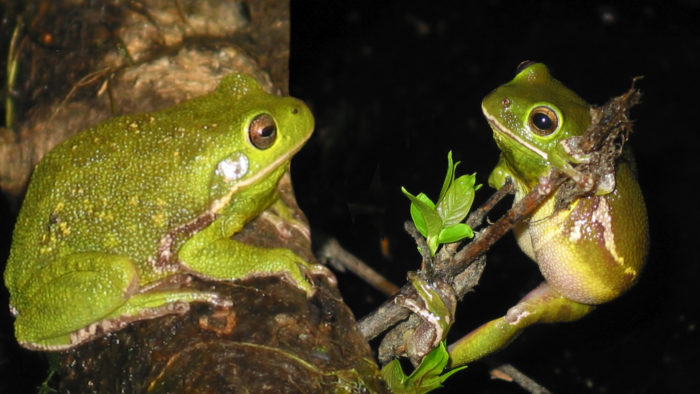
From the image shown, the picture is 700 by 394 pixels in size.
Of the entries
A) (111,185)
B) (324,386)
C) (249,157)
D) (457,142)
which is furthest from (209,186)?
(457,142)

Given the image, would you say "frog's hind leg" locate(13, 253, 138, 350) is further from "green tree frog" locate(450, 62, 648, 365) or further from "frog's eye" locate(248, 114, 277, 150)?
"green tree frog" locate(450, 62, 648, 365)

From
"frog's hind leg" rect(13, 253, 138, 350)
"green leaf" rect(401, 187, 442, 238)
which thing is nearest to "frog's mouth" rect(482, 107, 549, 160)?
"green leaf" rect(401, 187, 442, 238)

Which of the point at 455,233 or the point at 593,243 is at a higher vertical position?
the point at 455,233

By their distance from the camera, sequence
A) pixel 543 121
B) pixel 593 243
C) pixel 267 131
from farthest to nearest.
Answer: pixel 593 243, pixel 543 121, pixel 267 131

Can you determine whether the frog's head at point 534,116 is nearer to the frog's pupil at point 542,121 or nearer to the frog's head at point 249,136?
the frog's pupil at point 542,121

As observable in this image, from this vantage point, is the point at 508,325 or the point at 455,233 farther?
the point at 508,325

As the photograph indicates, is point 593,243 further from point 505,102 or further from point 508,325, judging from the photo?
point 505,102

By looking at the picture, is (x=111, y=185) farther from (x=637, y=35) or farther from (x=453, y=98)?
(x=637, y=35)

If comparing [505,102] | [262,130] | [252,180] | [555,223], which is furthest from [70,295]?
[555,223]
